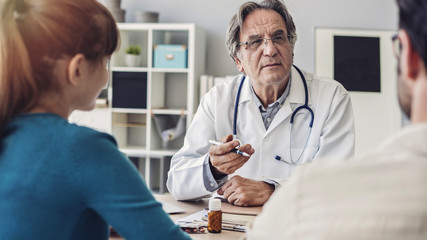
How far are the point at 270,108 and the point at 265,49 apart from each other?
27 cm

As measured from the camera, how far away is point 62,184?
2.93ft

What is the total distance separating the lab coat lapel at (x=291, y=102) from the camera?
7.20 ft

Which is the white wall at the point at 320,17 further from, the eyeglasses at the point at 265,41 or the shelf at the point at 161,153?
the eyeglasses at the point at 265,41

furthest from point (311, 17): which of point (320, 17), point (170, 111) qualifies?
point (170, 111)

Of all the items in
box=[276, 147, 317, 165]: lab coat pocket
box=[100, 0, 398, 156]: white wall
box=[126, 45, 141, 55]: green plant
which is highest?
box=[100, 0, 398, 156]: white wall

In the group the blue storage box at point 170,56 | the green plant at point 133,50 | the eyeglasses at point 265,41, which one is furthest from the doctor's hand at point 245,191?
the green plant at point 133,50

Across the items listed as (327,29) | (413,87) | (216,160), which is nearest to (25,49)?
(413,87)

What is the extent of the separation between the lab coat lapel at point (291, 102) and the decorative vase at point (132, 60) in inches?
95.9

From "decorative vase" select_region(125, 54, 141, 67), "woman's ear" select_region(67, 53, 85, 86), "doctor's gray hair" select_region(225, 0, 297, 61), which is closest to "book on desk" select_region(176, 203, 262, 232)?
"woman's ear" select_region(67, 53, 85, 86)

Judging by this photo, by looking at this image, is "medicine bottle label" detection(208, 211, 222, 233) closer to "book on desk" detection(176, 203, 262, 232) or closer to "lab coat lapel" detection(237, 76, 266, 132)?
"book on desk" detection(176, 203, 262, 232)

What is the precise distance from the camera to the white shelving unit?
4.31 m

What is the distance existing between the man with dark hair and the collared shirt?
1538 millimetres

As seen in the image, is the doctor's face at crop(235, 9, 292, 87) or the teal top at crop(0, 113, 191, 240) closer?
the teal top at crop(0, 113, 191, 240)

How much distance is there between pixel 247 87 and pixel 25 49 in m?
1.49
